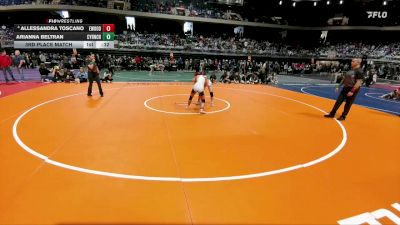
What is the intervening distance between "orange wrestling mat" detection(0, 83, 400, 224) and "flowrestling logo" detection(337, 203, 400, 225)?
1cm

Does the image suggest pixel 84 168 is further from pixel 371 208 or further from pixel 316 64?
pixel 316 64

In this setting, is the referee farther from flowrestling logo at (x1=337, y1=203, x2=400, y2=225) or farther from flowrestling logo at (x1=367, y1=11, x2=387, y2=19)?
flowrestling logo at (x1=367, y1=11, x2=387, y2=19)

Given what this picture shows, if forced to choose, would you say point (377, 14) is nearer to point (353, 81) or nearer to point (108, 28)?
point (108, 28)

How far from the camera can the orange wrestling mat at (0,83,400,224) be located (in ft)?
11.8

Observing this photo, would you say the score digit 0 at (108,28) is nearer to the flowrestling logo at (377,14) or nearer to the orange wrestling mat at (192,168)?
the orange wrestling mat at (192,168)

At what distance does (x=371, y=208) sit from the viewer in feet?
12.6

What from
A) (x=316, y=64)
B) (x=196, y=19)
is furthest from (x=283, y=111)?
(x=316, y=64)

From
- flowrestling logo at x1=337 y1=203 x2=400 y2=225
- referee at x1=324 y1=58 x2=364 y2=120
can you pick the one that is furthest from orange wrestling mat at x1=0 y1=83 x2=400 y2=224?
referee at x1=324 y1=58 x2=364 y2=120

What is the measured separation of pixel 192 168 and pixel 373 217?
285 centimetres
